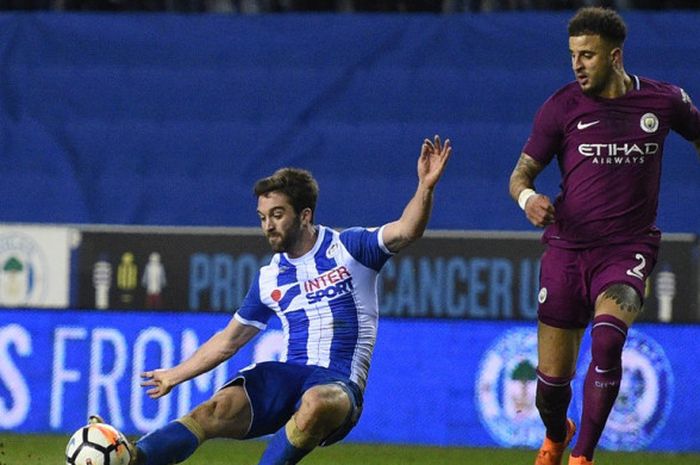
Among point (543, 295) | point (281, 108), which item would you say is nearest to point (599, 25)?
point (543, 295)

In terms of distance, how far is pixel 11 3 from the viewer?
13.4 metres

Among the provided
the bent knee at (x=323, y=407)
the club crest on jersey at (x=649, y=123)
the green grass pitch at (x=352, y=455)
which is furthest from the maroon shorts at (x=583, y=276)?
the green grass pitch at (x=352, y=455)

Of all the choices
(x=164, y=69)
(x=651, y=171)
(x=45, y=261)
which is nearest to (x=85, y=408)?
(x=45, y=261)

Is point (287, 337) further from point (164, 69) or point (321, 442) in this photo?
point (164, 69)

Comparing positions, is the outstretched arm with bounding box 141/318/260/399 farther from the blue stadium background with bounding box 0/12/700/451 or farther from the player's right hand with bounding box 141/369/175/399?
the blue stadium background with bounding box 0/12/700/451

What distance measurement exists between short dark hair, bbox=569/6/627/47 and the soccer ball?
7.48ft

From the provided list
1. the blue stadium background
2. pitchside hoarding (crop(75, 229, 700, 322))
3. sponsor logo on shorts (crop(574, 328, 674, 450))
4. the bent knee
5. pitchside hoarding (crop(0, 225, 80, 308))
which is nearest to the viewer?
the bent knee

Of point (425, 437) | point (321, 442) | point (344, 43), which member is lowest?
point (425, 437)

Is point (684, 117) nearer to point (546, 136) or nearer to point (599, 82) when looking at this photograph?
point (599, 82)

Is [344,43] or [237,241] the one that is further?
[344,43]

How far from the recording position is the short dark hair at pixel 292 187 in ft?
20.5

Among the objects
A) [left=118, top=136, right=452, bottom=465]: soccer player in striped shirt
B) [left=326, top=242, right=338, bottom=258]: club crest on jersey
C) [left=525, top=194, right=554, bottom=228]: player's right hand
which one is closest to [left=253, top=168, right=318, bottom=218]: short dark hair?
[left=118, top=136, right=452, bottom=465]: soccer player in striped shirt

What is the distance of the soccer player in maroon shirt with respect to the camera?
6.11 metres

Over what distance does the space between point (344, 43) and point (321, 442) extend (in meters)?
7.27
